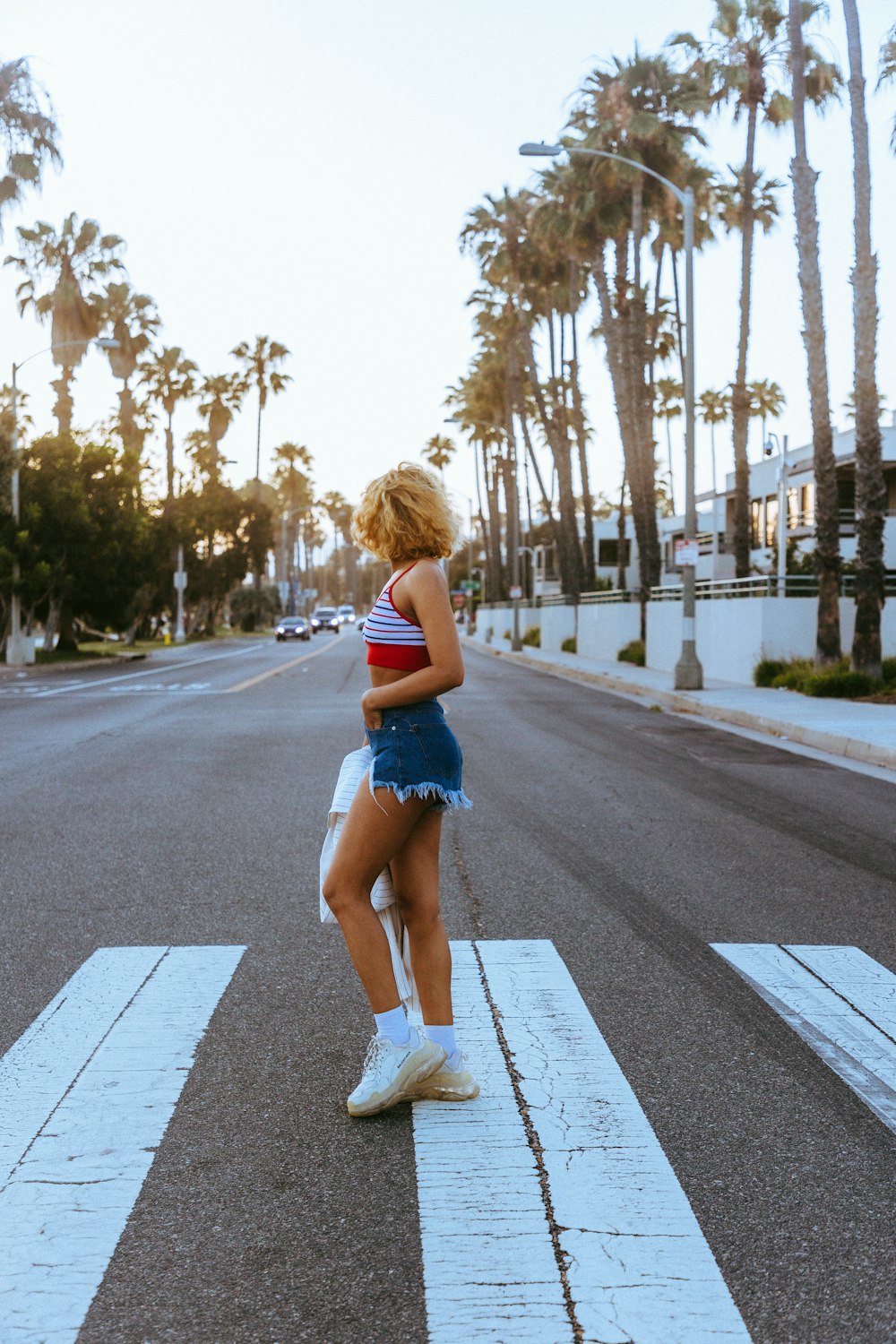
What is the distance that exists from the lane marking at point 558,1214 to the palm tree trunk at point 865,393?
61.3 ft

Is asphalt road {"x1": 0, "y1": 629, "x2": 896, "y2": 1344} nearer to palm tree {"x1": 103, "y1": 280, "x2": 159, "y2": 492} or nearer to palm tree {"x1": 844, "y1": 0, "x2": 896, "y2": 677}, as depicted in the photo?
palm tree {"x1": 844, "y1": 0, "x2": 896, "y2": 677}

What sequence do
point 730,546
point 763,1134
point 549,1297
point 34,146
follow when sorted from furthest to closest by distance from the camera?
point 730,546 → point 34,146 → point 763,1134 → point 549,1297

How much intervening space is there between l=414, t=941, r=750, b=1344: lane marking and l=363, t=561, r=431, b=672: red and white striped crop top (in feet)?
4.54

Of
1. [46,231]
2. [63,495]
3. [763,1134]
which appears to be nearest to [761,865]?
[763,1134]

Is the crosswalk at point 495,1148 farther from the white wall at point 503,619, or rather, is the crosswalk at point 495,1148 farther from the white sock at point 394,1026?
the white wall at point 503,619

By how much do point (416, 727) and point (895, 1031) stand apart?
2.25 metres

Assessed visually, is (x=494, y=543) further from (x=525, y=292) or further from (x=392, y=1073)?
(x=392, y=1073)

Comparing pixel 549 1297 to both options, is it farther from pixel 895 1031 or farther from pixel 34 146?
pixel 34 146

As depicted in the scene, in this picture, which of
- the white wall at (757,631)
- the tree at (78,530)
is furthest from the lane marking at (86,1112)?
the tree at (78,530)

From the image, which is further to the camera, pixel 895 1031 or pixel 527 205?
pixel 527 205

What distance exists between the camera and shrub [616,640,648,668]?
122 feet

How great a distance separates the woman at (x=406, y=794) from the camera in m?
4.13

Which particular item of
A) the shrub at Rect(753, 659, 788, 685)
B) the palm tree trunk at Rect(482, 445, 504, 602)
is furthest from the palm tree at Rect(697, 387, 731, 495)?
the shrub at Rect(753, 659, 788, 685)

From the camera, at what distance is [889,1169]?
3848 mm
